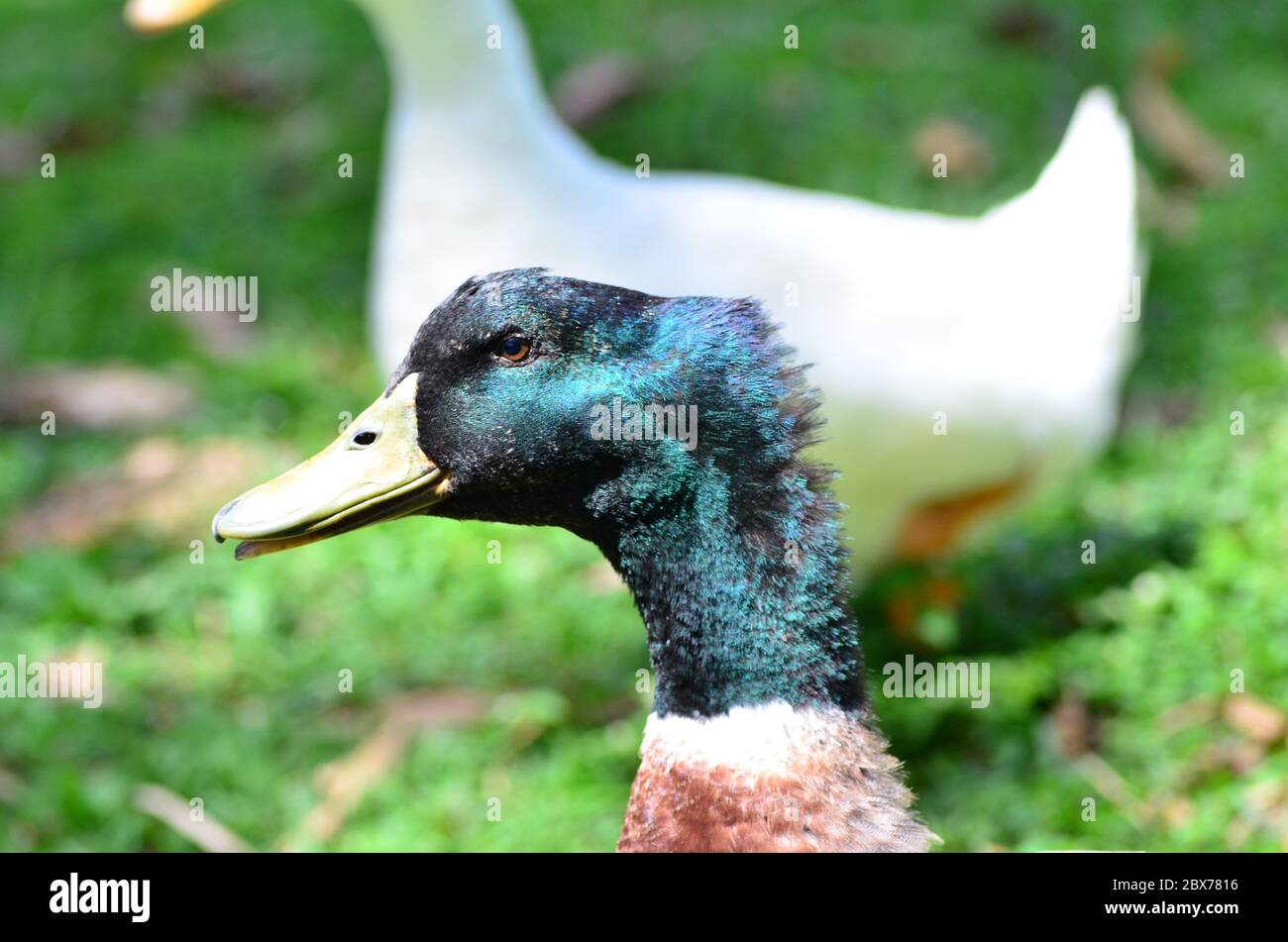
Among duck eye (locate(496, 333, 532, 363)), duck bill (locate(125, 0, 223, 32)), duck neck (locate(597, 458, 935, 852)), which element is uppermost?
duck bill (locate(125, 0, 223, 32))

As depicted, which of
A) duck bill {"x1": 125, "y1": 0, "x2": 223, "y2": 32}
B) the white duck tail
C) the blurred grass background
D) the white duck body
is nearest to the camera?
the blurred grass background

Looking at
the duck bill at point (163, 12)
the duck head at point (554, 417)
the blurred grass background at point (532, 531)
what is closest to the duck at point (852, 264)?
the duck bill at point (163, 12)

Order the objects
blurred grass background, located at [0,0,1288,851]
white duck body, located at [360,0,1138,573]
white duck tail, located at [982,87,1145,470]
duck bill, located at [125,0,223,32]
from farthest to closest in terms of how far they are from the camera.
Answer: duck bill, located at [125,0,223,32] → white duck tail, located at [982,87,1145,470] → white duck body, located at [360,0,1138,573] → blurred grass background, located at [0,0,1288,851]

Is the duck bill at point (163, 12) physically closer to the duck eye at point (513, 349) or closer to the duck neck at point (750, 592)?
the duck eye at point (513, 349)

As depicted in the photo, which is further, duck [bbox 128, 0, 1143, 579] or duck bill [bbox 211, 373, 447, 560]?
duck [bbox 128, 0, 1143, 579]

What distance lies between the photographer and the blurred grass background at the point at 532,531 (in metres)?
2.76

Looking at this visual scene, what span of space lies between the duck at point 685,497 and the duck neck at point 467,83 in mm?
1438

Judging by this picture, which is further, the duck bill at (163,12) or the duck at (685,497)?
the duck bill at (163,12)

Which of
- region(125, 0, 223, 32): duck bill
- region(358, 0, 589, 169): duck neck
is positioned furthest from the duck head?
region(125, 0, 223, 32): duck bill

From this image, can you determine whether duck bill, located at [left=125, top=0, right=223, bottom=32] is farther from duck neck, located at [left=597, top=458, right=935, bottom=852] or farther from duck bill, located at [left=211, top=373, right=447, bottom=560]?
duck neck, located at [left=597, top=458, right=935, bottom=852]

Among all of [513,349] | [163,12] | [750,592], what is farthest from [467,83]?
[750,592]

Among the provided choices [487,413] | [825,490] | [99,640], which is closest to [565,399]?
[487,413]

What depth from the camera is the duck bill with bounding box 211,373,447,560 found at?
162cm

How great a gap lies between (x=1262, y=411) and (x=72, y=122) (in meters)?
3.49
